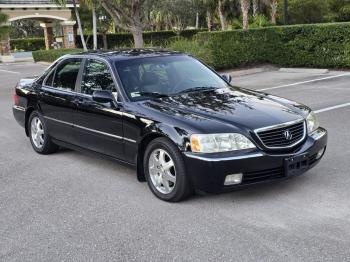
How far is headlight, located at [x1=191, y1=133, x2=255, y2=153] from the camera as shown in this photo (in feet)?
15.7

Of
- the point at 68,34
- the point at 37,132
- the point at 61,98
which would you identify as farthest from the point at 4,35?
the point at 61,98

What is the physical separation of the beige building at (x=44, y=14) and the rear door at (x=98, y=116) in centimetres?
3541

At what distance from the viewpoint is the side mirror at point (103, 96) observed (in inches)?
228

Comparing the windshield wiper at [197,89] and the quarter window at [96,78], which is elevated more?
the quarter window at [96,78]

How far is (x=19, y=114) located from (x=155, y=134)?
3590mm

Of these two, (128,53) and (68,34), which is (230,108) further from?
(68,34)

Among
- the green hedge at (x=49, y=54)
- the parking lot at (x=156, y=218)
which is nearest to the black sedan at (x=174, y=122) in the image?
the parking lot at (x=156, y=218)

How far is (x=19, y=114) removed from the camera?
802 centimetres

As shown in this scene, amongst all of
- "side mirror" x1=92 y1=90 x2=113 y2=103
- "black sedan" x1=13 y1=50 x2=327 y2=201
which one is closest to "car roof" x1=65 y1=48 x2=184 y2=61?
"black sedan" x1=13 y1=50 x2=327 y2=201

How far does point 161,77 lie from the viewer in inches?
238

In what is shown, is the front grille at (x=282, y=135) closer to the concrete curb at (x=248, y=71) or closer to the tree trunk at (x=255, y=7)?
the concrete curb at (x=248, y=71)

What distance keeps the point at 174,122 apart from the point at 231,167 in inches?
29.6

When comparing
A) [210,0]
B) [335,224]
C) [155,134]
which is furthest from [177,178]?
[210,0]

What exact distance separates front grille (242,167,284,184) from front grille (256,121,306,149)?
0.23 metres
